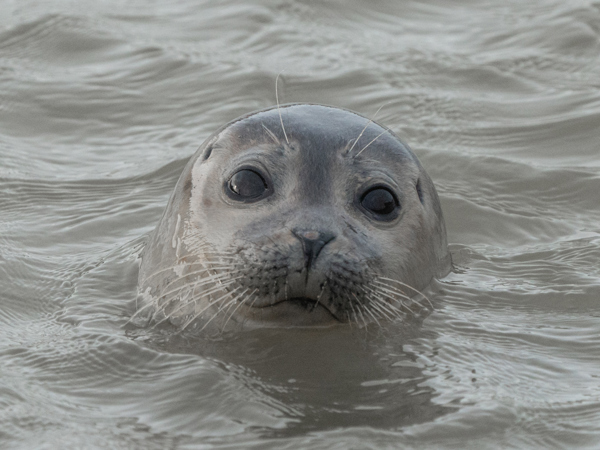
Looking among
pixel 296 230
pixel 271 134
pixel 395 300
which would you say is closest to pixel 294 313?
pixel 296 230

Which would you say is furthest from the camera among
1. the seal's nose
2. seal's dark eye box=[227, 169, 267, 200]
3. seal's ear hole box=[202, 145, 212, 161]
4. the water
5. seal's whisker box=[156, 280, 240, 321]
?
seal's ear hole box=[202, 145, 212, 161]

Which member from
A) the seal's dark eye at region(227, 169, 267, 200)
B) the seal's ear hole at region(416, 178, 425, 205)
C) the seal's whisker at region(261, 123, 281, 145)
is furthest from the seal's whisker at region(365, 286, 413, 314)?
the seal's whisker at region(261, 123, 281, 145)

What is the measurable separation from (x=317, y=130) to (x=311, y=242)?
31.3 inches

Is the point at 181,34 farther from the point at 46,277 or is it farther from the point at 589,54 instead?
the point at 46,277

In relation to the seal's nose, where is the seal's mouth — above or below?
below

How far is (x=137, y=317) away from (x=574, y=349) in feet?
6.12

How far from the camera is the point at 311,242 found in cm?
412

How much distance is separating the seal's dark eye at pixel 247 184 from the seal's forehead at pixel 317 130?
0.70 feet

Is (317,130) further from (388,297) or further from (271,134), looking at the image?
(388,297)

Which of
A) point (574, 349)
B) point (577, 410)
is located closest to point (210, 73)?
point (574, 349)

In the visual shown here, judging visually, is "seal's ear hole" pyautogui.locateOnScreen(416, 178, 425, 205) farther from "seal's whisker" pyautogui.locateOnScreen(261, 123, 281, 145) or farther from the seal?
"seal's whisker" pyautogui.locateOnScreen(261, 123, 281, 145)

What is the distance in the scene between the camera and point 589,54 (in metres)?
9.14

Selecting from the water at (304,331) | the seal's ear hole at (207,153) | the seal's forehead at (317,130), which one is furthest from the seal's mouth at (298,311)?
the seal's ear hole at (207,153)

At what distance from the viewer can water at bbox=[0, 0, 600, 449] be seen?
12.9ft
